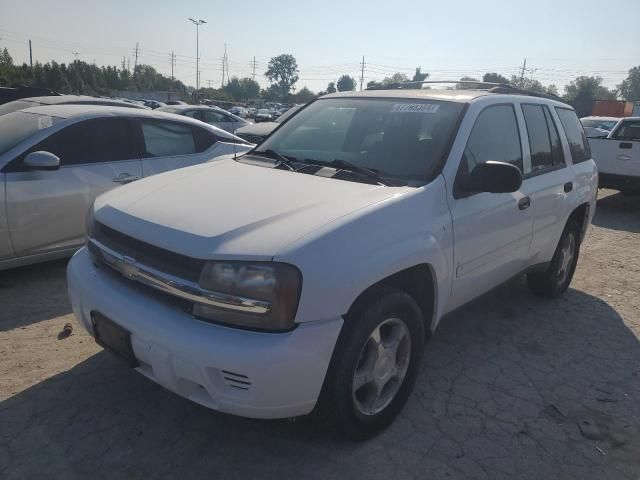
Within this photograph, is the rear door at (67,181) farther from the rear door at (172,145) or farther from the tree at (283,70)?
the tree at (283,70)

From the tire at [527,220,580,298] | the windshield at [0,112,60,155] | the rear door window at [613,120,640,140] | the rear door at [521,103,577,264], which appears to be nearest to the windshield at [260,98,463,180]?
the rear door at [521,103,577,264]

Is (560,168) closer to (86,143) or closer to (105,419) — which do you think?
(105,419)

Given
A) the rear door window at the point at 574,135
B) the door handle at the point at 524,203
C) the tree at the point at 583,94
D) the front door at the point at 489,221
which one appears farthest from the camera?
the tree at the point at 583,94

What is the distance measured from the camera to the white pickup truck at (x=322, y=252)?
2105 millimetres

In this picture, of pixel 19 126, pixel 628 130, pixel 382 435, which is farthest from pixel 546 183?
pixel 628 130

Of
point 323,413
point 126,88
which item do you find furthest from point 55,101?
point 126,88

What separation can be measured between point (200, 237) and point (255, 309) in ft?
1.32

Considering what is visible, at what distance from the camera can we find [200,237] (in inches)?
87.0

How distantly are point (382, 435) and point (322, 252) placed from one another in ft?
3.85

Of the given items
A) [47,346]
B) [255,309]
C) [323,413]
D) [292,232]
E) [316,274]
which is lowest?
[47,346]

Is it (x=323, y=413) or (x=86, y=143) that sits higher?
(x=86, y=143)

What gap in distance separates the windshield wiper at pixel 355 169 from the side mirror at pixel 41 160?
235 centimetres

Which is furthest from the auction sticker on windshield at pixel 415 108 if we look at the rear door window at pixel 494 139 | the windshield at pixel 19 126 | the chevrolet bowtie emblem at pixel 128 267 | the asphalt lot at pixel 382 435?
the windshield at pixel 19 126

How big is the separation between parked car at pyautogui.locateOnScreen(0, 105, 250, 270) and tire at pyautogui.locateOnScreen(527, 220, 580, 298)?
3.72m
